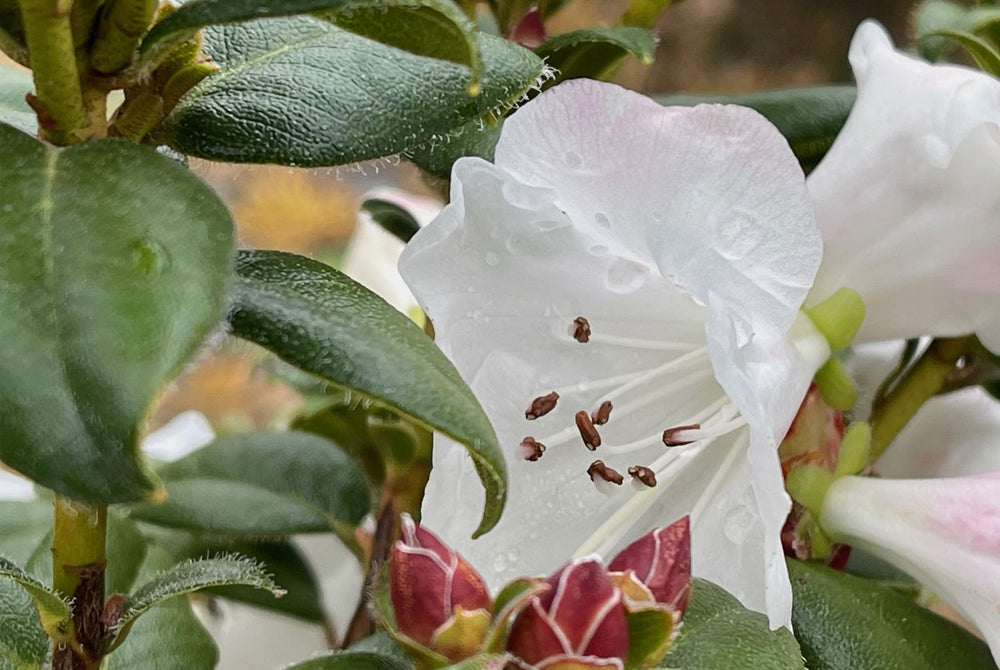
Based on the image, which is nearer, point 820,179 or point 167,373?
point 167,373

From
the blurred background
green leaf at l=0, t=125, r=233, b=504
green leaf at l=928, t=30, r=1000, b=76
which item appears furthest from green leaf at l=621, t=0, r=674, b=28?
the blurred background

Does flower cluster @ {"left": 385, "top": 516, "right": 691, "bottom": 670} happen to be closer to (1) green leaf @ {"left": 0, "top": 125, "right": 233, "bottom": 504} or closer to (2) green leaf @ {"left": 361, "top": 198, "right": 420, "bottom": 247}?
(1) green leaf @ {"left": 0, "top": 125, "right": 233, "bottom": 504}

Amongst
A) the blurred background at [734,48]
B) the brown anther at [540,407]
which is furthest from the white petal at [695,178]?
the blurred background at [734,48]

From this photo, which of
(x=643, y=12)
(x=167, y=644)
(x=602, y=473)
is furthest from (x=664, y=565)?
(x=643, y=12)

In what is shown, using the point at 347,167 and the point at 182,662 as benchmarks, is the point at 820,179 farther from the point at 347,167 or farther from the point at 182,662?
the point at 182,662

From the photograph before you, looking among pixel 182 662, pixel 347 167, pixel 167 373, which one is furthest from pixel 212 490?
pixel 167 373

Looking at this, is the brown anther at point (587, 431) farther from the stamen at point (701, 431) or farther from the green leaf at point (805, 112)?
the green leaf at point (805, 112)
